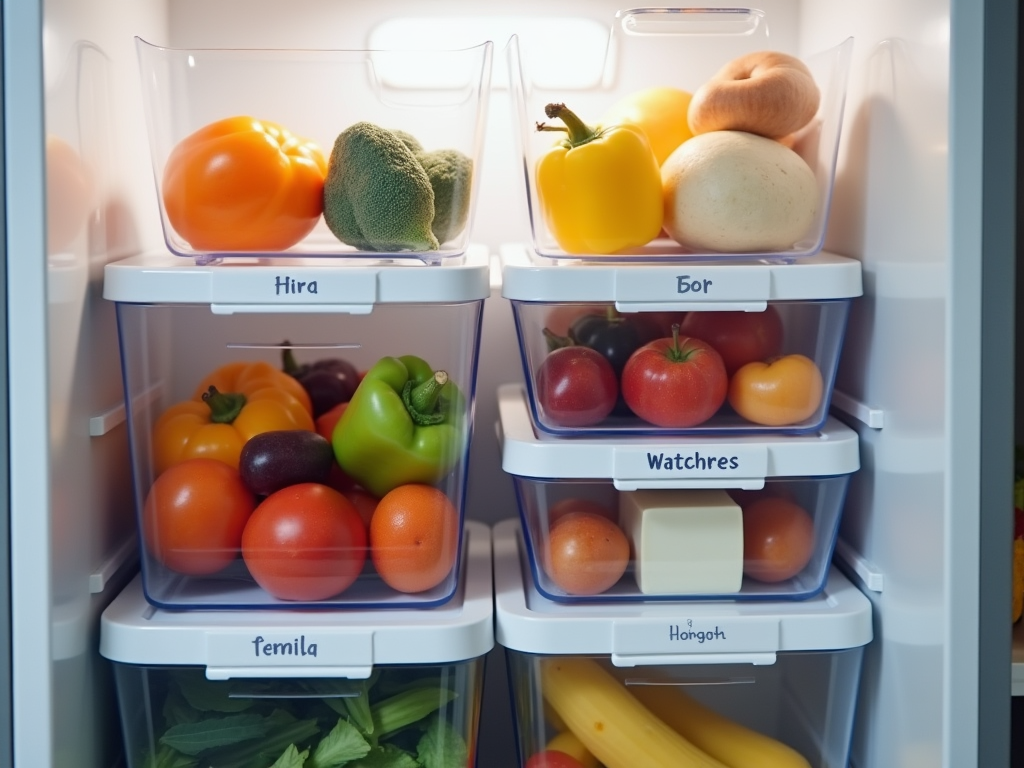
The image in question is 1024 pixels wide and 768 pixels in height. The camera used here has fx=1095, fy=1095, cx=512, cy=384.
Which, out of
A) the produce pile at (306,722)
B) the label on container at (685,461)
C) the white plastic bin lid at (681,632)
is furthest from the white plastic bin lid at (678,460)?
the produce pile at (306,722)

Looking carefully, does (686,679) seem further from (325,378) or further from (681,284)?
(325,378)

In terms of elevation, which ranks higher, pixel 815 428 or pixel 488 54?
pixel 488 54

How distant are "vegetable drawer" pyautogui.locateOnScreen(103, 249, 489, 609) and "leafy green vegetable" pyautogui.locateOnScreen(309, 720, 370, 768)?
11 centimetres

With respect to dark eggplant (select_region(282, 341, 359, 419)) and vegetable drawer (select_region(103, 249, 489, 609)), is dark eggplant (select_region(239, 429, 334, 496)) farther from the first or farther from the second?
dark eggplant (select_region(282, 341, 359, 419))

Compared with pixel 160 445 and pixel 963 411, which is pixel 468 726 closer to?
pixel 160 445

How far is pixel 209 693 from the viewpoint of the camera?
3.11 feet

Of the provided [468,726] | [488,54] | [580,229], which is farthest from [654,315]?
[468,726]

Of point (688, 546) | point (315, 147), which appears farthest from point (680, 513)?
point (315, 147)

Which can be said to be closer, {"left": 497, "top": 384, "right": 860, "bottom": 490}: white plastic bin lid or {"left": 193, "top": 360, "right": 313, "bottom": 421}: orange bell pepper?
{"left": 497, "top": 384, "right": 860, "bottom": 490}: white plastic bin lid

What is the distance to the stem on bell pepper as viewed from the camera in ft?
3.12

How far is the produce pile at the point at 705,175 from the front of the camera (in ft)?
3.10

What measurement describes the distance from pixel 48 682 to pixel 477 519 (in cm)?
56

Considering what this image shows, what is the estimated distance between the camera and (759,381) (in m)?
0.98

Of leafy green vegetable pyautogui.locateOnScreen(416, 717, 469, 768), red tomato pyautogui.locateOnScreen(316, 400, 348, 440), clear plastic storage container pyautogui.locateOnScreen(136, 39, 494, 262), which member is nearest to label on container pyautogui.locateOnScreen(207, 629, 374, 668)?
leafy green vegetable pyautogui.locateOnScreen(416, 717, 469, 768)
